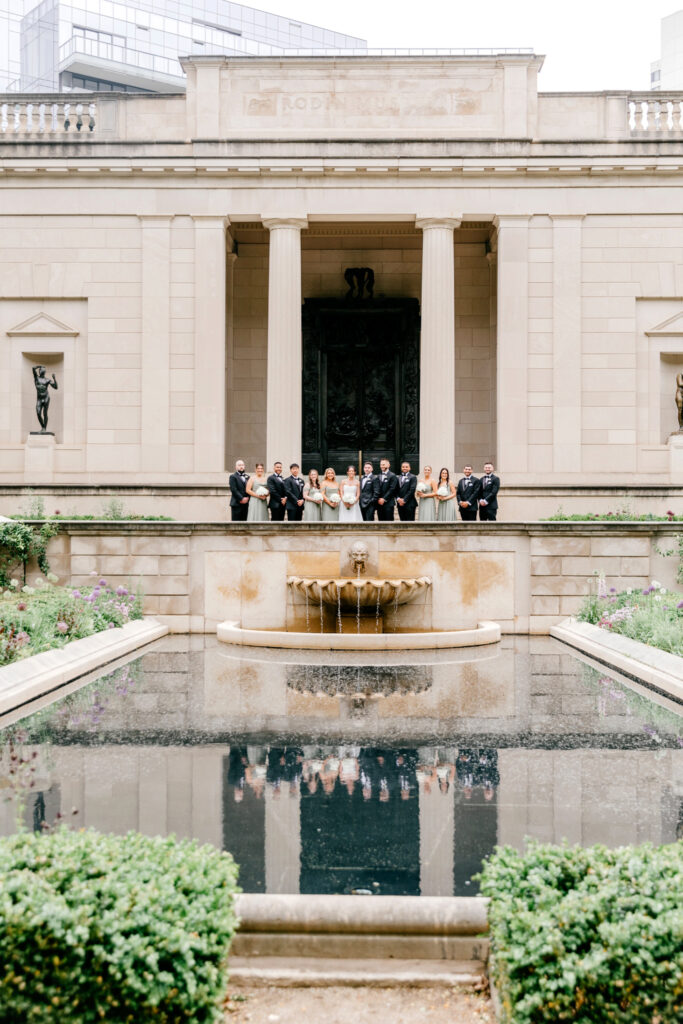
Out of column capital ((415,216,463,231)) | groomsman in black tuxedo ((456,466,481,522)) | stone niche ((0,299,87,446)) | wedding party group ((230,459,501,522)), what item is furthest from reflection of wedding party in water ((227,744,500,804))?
column capital ((415,216,463,231))

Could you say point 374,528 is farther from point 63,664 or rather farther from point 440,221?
point 440,221

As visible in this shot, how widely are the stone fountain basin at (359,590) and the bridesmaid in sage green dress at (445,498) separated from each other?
536 cm

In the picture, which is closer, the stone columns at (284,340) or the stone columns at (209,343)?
the stone columns at (284,340)

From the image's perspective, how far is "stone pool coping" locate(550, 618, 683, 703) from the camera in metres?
10.8

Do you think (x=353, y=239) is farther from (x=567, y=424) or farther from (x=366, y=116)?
(x=567, y=424)

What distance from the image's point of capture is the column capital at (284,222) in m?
29.7

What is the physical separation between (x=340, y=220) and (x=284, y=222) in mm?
1918

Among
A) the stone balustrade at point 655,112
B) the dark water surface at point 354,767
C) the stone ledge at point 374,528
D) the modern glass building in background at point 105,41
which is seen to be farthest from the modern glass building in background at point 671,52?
the dark water surface at point 354,767

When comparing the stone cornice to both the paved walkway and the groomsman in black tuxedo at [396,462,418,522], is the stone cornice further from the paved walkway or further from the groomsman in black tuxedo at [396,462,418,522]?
the paved walkway

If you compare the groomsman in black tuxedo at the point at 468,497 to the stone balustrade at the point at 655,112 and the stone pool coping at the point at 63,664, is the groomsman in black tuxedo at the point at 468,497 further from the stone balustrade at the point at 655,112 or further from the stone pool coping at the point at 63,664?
the stone balustrade at the point at 655,112

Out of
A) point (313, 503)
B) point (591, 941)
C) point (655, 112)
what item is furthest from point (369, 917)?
point (655, 112)

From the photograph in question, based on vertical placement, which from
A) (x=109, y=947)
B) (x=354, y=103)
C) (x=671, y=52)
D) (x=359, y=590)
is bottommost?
(x=109, y=947)

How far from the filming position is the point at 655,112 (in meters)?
30.0

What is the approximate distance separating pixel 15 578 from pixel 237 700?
→ 8.52 meters
